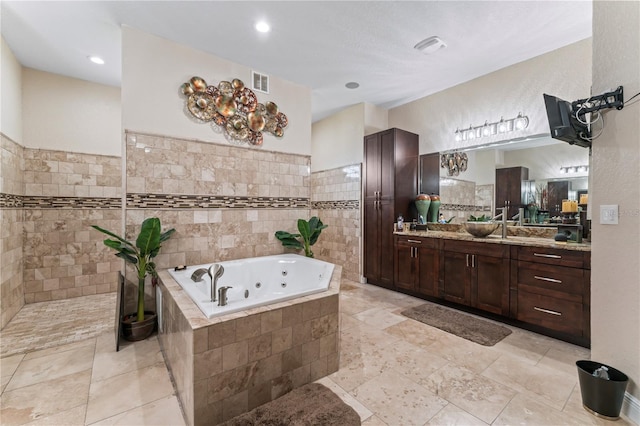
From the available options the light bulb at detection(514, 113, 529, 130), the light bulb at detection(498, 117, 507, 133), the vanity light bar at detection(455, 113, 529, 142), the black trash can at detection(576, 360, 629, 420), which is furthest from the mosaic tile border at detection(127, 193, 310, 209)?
the black trash can at detection(576, 360, 629, 420)

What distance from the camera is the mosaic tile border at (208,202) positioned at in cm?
263

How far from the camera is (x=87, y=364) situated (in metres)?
2.05

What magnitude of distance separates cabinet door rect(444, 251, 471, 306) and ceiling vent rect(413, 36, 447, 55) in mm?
2274

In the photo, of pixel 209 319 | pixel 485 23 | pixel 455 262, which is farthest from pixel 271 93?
pixel 455 262

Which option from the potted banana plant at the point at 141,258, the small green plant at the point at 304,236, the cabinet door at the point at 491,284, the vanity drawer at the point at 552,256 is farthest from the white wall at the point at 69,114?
the vanity drawer at the point at 552,256

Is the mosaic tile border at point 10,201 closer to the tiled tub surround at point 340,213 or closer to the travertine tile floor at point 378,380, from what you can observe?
→ the travertine tile floor at point 378,380

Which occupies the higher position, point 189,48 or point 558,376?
point 189,48

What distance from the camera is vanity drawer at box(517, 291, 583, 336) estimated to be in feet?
7.56

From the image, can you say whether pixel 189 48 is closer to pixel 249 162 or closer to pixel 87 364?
pixel 249 162

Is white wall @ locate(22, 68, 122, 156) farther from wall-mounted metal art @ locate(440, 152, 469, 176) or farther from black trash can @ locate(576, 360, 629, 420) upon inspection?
black trash can @ locate(576, 360, 629, 420)

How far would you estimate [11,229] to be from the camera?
2.86 meters

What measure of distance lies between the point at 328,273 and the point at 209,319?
1.19 metres

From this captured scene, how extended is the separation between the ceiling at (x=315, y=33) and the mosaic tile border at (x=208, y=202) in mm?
1592

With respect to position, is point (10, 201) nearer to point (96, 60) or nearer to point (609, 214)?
point (96, 60)
